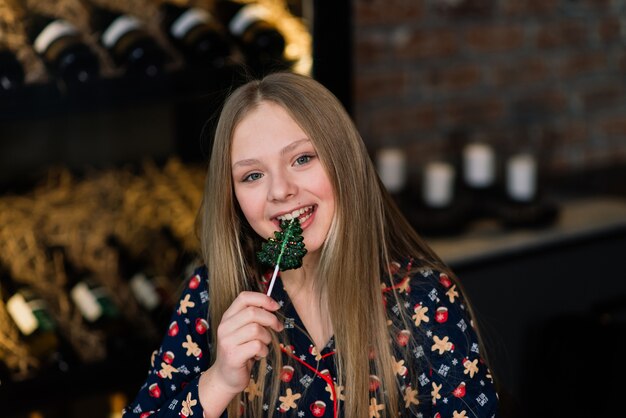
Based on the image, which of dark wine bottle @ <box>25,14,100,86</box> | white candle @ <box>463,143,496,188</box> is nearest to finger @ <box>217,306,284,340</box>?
dark wine bottle @ <box>25,14,100,86</box>

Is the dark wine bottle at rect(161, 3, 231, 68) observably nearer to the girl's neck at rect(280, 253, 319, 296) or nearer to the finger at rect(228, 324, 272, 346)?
the girl's neck at rect(280, 253, 319, 296)

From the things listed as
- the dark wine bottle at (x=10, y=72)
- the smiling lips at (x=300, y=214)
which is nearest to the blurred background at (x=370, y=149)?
the dark wine bottle at (x=10, y=72)

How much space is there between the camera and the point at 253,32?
209cm

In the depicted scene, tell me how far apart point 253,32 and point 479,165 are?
3.05ft

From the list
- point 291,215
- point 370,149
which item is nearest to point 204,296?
point 291,215

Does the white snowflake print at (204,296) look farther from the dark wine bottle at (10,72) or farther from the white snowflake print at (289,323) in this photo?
the dark wine bottle at (10,72)

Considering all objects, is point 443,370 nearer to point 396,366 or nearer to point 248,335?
point 396,366

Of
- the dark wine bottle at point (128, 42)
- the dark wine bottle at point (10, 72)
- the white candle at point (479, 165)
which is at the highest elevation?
the dark wine bottle at point (128, 42)

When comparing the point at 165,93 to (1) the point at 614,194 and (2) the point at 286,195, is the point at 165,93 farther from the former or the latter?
(1) the point at 614,194

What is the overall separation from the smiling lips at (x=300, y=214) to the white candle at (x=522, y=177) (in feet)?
4.54

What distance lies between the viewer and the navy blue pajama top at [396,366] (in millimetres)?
1465

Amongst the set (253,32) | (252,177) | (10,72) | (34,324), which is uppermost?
(253,32)

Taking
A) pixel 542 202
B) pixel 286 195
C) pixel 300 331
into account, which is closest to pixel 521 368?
pixel 542 202

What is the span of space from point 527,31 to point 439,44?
357 millimetres
